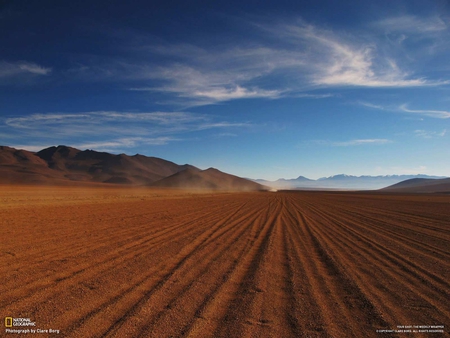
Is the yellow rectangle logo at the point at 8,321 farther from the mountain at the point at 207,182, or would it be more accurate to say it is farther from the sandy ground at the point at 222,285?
the mountain at the point at 207,182

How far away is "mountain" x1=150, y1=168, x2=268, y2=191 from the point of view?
492 feet

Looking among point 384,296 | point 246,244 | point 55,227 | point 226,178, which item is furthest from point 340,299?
point 226,178

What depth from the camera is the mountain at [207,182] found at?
150 meters

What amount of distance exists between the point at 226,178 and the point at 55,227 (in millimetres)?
171907

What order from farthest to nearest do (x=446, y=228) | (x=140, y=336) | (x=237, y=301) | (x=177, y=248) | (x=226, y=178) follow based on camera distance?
(x=226, y=178) → (x=446, y=228) → (x=177, y=248) → (x=237, y=301) → (x=140, y=336)

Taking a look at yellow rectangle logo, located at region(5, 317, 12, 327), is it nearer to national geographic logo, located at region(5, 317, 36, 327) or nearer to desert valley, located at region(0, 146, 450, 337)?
national geographic logo, located at region(5, 317, 36, 327)

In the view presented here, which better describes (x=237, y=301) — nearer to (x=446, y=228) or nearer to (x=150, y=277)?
(x=150, y=277)

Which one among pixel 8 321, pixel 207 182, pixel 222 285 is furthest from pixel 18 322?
pixel 207 182

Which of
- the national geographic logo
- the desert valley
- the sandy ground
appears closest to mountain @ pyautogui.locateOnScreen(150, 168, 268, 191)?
the desert valley

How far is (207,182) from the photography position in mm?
159250

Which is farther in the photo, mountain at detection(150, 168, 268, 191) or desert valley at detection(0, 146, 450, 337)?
mountain at detection(150, 168, 268, 191)

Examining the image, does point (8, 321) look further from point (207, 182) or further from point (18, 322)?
point (207, 182)

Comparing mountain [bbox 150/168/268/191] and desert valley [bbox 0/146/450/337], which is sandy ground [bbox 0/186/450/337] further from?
mountain [bbox 150/168/268/191]

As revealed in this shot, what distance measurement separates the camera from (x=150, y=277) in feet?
19.8
